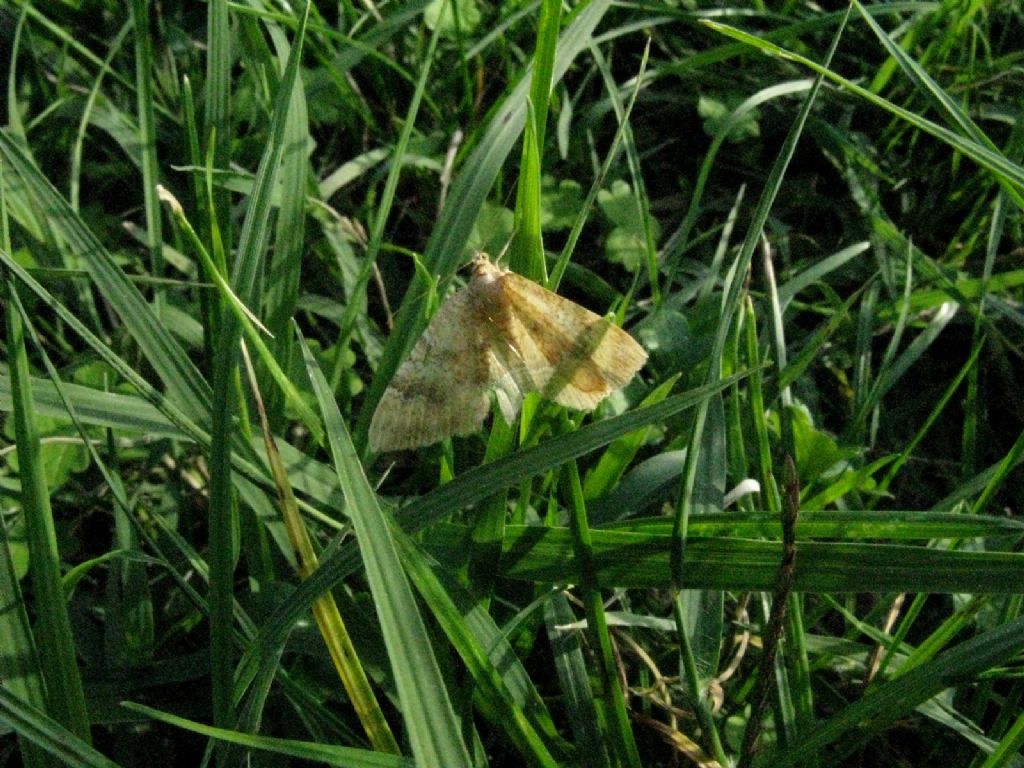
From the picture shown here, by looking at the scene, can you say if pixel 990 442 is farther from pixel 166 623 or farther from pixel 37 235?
pixel 37 235

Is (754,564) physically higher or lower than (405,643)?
lower

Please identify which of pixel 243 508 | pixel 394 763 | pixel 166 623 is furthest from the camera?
pixel 166 623

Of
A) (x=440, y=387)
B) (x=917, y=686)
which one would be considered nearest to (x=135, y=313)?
(x=440, y=387)

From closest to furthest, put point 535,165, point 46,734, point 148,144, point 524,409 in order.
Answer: point 46,734
point 535,165
point 524,409
point 148,144

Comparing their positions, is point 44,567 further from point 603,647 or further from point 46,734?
point 603,647

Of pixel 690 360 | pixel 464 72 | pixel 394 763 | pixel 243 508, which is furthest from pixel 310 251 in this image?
pixel 394 763

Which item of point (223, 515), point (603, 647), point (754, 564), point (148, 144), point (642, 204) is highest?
point (148, 144)

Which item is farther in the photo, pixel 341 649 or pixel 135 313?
pixel 135 313

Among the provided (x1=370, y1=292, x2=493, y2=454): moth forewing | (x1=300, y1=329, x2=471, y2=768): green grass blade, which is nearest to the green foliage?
(x1=300, y1=329, x2=471, y2=768): green grass blade
